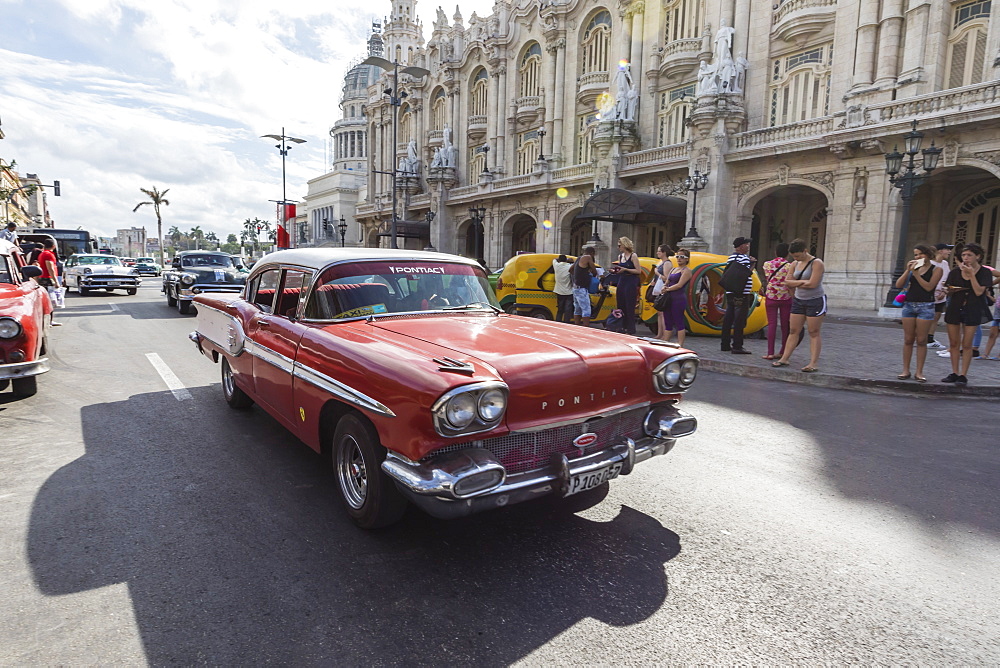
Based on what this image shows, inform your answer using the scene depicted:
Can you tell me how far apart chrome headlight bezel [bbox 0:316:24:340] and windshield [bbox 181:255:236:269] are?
11179 millimetres

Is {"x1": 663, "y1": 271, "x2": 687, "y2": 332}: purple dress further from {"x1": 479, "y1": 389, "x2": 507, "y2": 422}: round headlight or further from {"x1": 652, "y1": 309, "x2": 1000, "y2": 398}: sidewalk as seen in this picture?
{"x1": 479, "y1": 389, "x2": 507, "y2": 422}: round headlight

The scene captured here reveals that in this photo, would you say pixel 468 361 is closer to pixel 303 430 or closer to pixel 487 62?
pixel 303 430

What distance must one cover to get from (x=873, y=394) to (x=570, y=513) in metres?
5.78

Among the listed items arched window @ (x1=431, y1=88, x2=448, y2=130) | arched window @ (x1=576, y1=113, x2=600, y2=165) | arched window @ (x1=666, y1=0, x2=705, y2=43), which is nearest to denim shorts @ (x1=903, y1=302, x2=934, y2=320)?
arched window @ (x1=666, y1=0, x2=705, y2=43)

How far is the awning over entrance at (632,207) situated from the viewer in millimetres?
21344

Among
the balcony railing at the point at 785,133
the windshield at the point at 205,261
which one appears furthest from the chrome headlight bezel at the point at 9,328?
the balcony railing at the point at 785,133

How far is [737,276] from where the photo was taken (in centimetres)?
920

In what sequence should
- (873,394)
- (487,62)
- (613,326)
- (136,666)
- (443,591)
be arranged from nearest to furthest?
(136,666)
(443,591)
(873,394)
(613,326)
(487,62)

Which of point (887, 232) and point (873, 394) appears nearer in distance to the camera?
point (873, 394)

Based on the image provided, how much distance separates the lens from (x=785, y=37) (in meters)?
21.4

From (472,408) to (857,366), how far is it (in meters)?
8.16

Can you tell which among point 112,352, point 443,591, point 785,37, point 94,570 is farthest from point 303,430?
point 785,37

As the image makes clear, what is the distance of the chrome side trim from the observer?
9.47 ft

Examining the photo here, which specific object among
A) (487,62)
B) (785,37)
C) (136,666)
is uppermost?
(487,62)
